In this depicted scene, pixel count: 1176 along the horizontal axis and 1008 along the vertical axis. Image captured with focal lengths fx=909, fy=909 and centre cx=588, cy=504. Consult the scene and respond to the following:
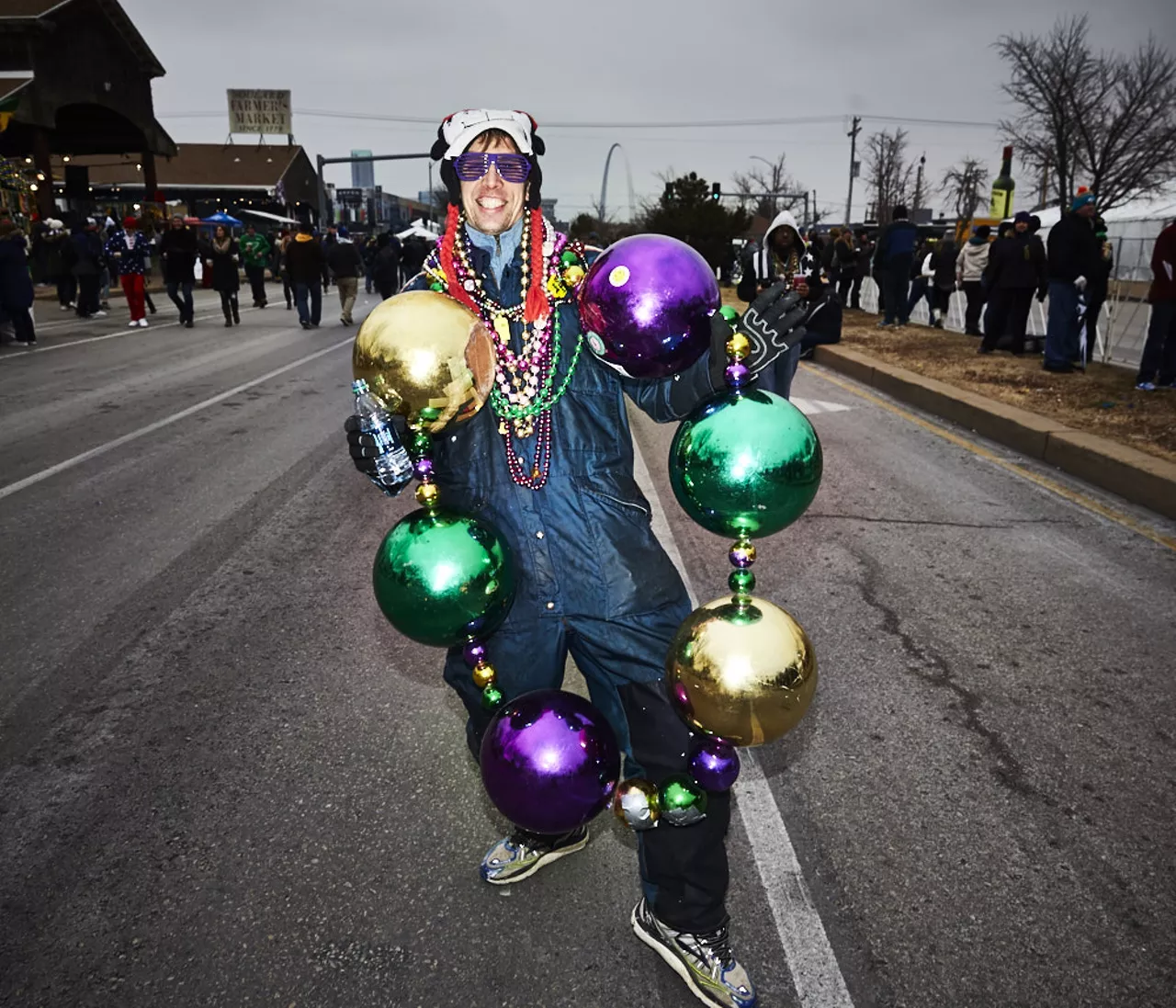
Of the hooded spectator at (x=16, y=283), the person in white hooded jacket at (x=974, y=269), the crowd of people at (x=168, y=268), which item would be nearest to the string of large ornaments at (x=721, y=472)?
the person in white hooded jacket at (x=974, y=269)

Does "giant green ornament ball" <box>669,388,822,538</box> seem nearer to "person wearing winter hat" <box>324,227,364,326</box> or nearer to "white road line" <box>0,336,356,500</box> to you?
"white road line" <box>0,336,356,500</box>

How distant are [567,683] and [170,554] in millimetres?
2651

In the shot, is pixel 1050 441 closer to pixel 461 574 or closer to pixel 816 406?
pixel 816 406

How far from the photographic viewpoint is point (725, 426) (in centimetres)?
180

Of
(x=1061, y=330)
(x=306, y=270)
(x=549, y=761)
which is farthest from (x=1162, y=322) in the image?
(x=306, y=270)

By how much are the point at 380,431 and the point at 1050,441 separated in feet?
22.2

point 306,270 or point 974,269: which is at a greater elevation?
point 974,269

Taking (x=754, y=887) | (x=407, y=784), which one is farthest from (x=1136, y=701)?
(x=407, y=784)

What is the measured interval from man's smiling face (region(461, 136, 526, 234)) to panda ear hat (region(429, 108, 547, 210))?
0.07 ft

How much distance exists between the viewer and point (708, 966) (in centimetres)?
204

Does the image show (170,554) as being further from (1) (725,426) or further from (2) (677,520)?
(1) (725,426)

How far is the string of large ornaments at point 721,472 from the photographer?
1.77 meters

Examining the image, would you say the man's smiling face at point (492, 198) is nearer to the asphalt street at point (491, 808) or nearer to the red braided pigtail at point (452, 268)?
the red braided pigtail at point (452, 268)

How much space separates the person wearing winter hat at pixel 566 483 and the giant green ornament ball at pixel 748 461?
140 mm
